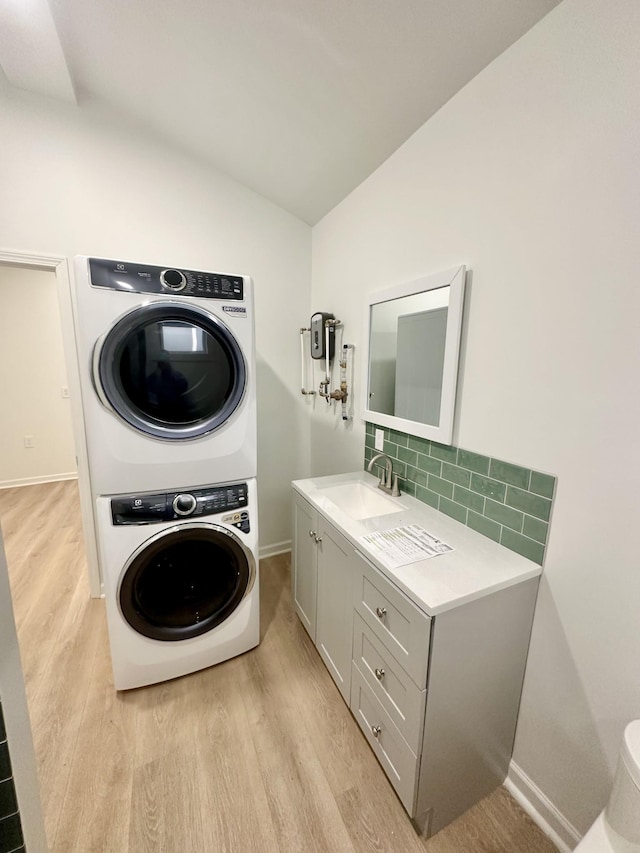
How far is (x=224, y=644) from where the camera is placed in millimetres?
1713

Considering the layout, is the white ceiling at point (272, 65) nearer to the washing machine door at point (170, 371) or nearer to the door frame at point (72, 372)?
the door frame at point (72, 372)

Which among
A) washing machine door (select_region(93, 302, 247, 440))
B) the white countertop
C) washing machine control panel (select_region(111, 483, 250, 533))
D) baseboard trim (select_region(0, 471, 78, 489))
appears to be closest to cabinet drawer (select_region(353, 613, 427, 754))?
the white countertop

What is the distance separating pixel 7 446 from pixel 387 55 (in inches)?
191

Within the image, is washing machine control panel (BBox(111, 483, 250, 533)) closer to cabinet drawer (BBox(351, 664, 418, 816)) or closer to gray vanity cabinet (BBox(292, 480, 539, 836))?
gray vanity cabinet (BBox(292, 480, 539, 836))

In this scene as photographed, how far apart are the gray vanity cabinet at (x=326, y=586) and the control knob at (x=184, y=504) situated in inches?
21.2

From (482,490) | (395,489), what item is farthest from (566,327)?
(395,489)

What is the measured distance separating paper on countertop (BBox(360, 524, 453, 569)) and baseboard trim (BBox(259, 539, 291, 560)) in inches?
63.4

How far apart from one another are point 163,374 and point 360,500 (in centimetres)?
112

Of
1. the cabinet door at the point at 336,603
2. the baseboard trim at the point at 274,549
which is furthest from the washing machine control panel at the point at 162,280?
the baseboard trim at the point at 274,549

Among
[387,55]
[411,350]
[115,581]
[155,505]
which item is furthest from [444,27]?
[115,581]

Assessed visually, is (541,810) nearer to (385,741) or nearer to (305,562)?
(385,741)

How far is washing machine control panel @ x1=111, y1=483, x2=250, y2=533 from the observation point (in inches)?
55.6

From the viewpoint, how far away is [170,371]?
4.71ft

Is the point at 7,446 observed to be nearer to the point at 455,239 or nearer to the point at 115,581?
the point at 115,581
